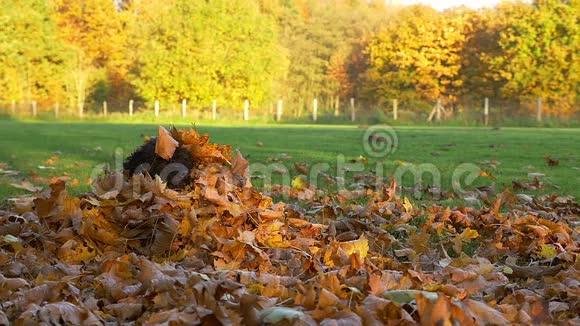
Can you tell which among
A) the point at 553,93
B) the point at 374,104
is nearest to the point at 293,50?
the point at 374,104

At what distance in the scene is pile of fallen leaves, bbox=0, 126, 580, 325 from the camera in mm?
2240

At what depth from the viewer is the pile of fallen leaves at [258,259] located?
7.35ft

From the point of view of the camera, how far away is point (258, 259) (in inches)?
125

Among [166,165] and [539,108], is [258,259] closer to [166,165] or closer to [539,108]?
[166,165]

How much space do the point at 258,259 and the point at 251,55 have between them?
46.2 m

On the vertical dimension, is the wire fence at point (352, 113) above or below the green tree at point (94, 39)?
below

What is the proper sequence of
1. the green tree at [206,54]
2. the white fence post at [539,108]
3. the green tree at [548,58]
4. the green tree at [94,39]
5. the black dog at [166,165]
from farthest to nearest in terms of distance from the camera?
the green tree at [94,39] → the green tree at [206,54] → the green tree at [548,58] → the white fence post at [539,108] → the black dog at [166,165]

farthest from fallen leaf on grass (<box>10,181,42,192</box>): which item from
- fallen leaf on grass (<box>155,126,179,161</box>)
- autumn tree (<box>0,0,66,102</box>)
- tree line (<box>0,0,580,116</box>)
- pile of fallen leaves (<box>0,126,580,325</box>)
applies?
autumn tree (<box>0,0,66,102</box>)

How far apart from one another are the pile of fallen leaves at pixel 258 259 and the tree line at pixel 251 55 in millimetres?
39167

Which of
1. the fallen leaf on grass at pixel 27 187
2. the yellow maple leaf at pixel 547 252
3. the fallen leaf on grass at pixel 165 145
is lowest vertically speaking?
the yellow maple leaf at pixel 547 252

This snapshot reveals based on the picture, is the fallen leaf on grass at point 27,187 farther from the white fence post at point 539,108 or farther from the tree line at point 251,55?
the tree line at point 251,55

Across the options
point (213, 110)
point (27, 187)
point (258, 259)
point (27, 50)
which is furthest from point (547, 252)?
point (27, 50)

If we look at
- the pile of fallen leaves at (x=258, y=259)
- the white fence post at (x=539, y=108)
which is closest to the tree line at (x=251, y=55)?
the white fence post at (x=539, y=108)

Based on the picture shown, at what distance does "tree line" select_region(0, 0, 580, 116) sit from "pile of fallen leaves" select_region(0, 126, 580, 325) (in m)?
39.2
